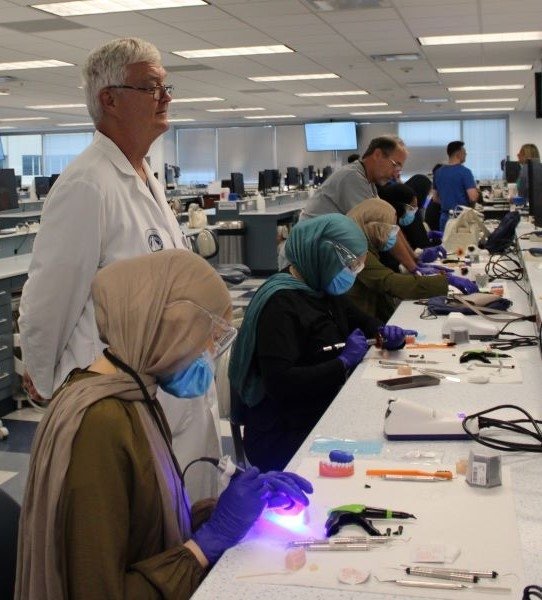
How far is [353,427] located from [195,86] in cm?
1027

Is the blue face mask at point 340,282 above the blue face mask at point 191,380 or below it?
above

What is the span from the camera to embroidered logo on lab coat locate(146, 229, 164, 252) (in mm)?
2035

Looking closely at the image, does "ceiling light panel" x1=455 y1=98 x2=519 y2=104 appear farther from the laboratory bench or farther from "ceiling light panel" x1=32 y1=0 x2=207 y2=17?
the laboratory bench

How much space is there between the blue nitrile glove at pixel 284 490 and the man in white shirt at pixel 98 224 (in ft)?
1.77

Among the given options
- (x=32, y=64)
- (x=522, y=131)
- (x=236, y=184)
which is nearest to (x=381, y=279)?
(x=32, y=64)

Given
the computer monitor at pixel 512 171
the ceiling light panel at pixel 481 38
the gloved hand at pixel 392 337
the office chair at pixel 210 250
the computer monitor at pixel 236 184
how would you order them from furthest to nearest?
1. the computer monitor at pixel 512 171
2. the computer monitor at pixel 236 184
3. the ceiling light panel at pixel 481 38
4. the office chair at pixel 210 250
5. the gloved hand at pixel 392 337

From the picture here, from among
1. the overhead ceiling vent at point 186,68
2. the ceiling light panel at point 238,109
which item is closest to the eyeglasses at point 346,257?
the overhead ceiling vent at point 186,68

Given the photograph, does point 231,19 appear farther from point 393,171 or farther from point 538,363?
point 538,363

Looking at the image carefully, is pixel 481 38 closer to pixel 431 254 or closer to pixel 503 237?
pixel 503 237

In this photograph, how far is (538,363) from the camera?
2484mm

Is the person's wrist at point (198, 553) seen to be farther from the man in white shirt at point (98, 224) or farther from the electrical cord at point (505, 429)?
the electrical cord at point (505, 429)

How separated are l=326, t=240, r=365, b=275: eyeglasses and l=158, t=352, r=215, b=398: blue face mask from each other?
1051mm

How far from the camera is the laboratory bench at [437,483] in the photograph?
1.15 meters

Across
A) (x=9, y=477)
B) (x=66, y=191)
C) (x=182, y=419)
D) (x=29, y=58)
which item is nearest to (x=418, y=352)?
(x=182, y=419)
